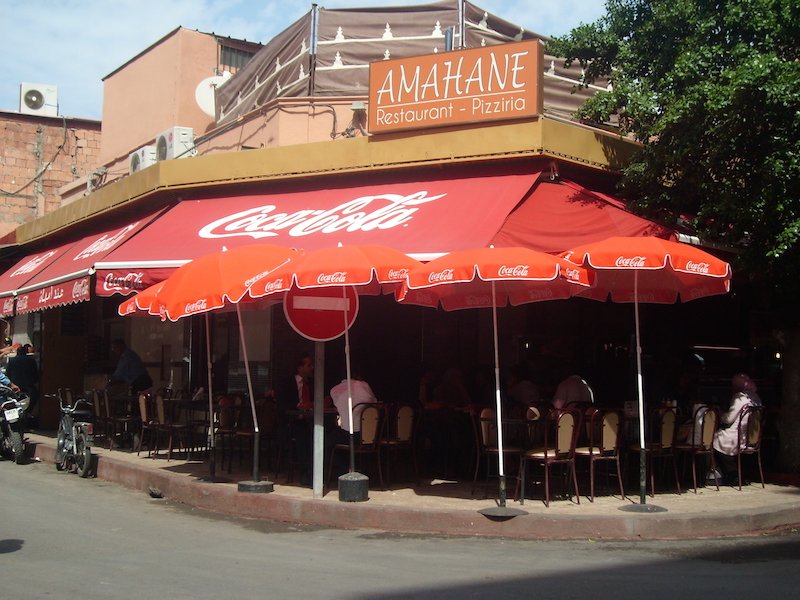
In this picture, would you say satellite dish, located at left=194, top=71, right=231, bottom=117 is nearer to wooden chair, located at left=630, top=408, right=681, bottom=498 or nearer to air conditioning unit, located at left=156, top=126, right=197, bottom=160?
air conditioning unit, located at left=156, top=126, right=197, bottom=160

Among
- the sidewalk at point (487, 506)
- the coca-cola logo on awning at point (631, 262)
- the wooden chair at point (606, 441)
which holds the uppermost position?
the coca-cola logo on awning at point (631, 262)

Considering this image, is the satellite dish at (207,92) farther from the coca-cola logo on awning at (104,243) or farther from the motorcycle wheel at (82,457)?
the motorcycle wheel at (82,457)

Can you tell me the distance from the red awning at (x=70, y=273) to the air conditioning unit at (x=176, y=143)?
215cm

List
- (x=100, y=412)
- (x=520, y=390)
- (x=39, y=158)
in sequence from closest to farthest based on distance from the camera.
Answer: (x=520, y=390)
(x=100, y=412)
(x=39, y=158)

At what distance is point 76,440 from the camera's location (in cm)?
1300

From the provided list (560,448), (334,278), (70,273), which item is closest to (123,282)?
(70,273)

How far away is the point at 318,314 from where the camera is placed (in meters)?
9.86

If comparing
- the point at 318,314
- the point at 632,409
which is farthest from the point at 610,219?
the point at 318,314

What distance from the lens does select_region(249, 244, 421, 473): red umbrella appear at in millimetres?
9039

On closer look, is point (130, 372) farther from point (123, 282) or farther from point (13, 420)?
point (123, 282)

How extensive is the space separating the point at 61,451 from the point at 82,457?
0.83m

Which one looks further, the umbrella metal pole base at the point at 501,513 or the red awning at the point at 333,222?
the red awning at the point at 333,222

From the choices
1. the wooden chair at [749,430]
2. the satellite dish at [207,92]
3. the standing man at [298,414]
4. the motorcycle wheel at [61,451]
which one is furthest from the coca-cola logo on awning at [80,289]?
the wooden chair at [749,430]

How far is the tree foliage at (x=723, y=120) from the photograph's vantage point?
10.1 m
